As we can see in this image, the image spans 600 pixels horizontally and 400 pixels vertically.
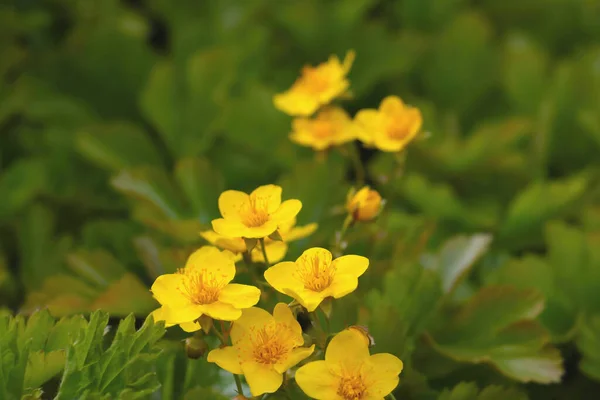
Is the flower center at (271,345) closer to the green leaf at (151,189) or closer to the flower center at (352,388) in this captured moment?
the flower center at (352,388)

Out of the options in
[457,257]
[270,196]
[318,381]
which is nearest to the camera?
[318,381]

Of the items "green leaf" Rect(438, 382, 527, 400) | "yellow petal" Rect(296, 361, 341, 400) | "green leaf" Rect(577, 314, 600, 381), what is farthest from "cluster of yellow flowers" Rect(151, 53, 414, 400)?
"green leaf" Rect(577, 314, 600, 381)

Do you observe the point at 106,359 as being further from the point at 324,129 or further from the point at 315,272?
the point at 324,129

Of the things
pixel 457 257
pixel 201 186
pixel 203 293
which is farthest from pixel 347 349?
pixel 201 186

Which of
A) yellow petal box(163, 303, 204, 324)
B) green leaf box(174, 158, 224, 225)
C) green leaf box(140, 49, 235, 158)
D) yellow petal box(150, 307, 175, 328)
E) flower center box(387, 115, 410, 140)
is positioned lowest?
yellow petal box(163, 303, 204, 324)

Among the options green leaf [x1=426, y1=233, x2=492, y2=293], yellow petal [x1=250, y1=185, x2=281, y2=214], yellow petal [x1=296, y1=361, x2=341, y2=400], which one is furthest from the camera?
green leaf [x1=426, y1=233, x2=492, y2=293]

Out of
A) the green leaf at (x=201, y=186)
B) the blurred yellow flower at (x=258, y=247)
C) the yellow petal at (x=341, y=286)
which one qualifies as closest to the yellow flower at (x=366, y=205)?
the blurred yellow flower at (x=258, y=247)

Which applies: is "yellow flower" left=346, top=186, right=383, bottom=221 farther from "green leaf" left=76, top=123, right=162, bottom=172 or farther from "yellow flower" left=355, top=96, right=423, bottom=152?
"green leaf" left=76, top=123, right=162, bottom=172
